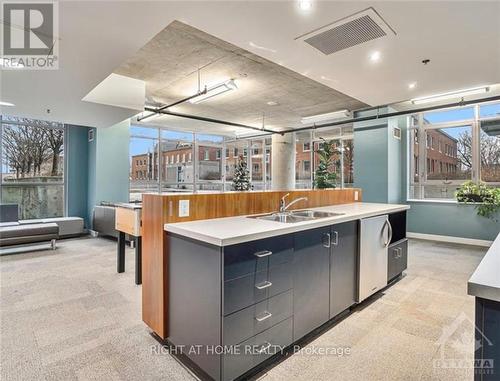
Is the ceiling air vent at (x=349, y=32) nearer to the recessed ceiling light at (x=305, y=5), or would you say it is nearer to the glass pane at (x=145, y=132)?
the recessed ceiling light at (x=305, y=5)

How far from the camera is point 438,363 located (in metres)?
2.03

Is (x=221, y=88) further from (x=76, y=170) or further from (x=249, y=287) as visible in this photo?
(x=76, y=170)

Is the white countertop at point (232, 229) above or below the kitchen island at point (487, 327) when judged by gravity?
above

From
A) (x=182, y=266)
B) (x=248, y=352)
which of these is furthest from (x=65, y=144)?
(x=248, y=352)

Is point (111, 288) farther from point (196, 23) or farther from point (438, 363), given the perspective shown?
point (438, 363)

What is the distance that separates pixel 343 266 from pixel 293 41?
2.37 metres

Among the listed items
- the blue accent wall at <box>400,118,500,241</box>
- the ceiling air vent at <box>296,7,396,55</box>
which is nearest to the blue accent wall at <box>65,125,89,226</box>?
the ceiling air vent at <box>296,7,396,55</box>

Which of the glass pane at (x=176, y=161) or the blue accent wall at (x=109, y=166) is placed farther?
the glass pane at (x=176, y=161)

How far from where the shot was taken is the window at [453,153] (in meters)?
6.00

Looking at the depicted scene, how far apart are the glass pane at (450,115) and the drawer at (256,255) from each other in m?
6.44

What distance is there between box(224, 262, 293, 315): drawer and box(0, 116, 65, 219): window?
697cm

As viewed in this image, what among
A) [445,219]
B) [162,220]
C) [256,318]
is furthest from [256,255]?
[445,219]

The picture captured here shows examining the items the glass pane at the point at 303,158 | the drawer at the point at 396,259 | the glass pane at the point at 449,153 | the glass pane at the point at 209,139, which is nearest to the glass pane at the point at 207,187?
the glass pane at the point at 209,139

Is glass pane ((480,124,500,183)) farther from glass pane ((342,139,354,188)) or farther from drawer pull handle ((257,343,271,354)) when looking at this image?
drawer pull handle ((257,343,271,354))
